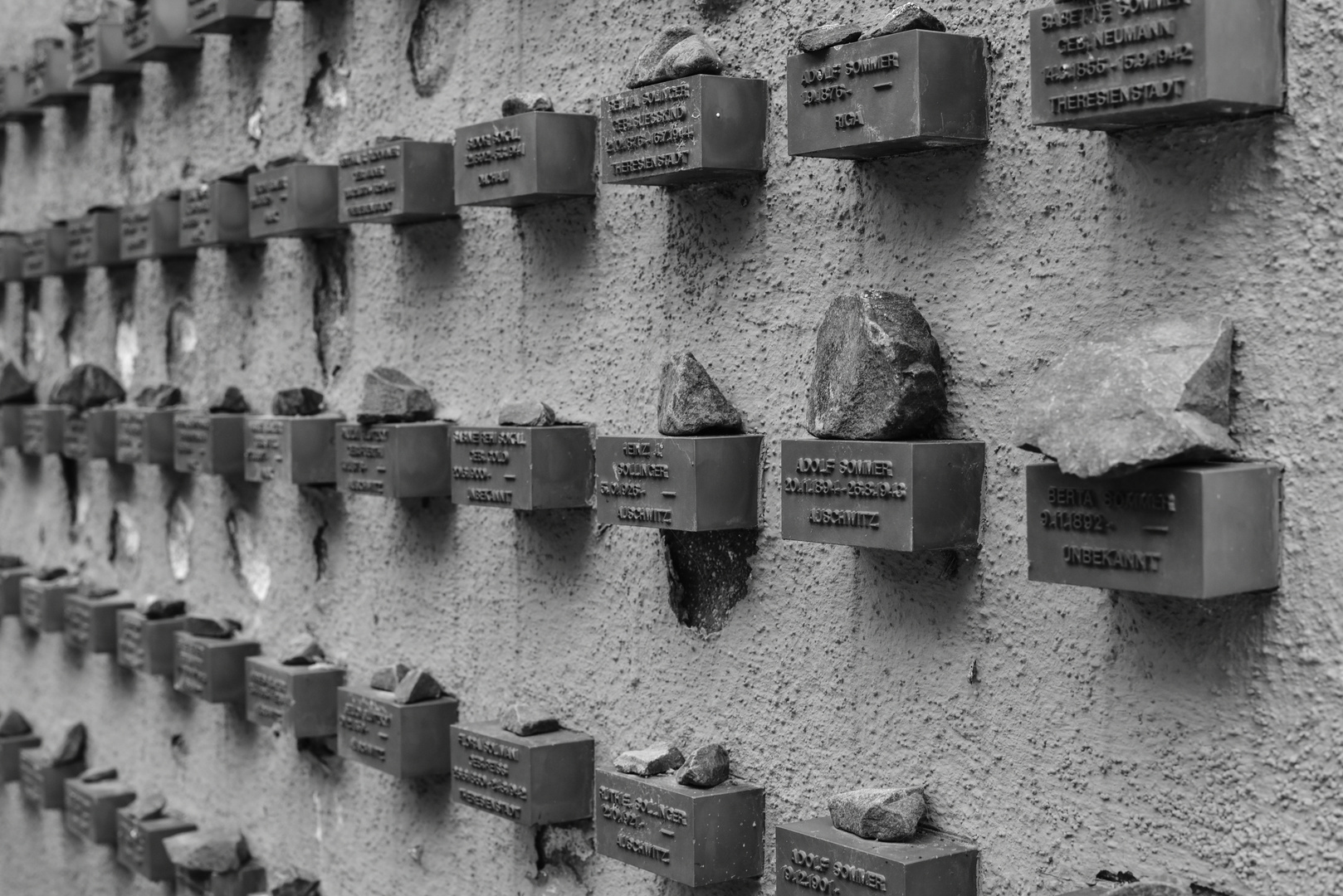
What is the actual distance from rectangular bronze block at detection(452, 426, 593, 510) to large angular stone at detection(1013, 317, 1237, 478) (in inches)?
55.2

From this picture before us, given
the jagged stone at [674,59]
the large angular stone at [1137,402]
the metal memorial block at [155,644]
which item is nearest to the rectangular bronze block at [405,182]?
the jagged stone at [674,59]

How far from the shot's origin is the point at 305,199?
178 inches

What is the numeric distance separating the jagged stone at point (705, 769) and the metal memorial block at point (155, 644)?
263 centimetres

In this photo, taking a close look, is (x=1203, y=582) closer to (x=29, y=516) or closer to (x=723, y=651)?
(x=723, y=651)

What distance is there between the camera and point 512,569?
13.0ft

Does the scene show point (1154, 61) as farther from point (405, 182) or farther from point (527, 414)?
point (405, 182)

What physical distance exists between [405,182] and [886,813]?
2.08 metres

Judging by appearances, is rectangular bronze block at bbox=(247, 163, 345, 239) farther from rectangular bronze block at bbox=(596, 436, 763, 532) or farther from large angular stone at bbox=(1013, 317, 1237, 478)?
large angular stone at bbox=(1013, 317, 1237, 478)

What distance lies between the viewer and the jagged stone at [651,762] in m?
3.32

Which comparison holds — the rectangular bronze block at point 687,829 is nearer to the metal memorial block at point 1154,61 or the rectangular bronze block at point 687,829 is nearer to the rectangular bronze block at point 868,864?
the rectangular bronze block at point 868,864

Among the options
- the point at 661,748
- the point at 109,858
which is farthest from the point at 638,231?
the point at 109,858

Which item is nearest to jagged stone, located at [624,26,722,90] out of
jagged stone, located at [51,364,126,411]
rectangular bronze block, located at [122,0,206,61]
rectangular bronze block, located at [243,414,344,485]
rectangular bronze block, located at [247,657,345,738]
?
rectangular bronze block, located at [243,414,344,485]

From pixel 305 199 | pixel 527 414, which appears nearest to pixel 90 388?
pixel 305 199

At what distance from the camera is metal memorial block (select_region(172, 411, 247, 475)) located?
495 cm
